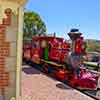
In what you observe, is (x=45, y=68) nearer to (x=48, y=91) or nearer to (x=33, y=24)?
(x=48, y=91)

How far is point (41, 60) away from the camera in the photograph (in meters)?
19.8

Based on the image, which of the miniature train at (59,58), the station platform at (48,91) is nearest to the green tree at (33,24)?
the miniature train at (59,58)

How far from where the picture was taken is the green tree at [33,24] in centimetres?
4375

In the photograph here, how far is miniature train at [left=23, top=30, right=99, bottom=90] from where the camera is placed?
13695mm

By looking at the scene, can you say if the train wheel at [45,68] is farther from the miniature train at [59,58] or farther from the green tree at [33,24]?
the green tree at [33,24]

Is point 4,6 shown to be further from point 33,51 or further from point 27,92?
point 33,51

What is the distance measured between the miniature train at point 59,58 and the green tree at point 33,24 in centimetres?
1870

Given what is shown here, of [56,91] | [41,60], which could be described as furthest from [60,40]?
[56,91]

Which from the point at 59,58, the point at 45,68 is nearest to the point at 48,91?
the point at 59,58

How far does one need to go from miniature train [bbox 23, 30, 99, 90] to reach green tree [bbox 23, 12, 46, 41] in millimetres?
18700

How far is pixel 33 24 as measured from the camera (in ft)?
148

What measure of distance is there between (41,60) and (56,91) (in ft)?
24.2

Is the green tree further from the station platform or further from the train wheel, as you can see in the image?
the station platform

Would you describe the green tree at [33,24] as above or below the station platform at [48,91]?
above
